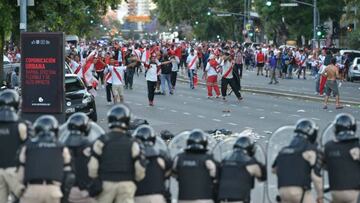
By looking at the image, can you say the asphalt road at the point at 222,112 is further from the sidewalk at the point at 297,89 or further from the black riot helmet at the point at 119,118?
the black riot helmet at the point at 119,118

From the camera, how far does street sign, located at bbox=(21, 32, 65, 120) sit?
20328 mm

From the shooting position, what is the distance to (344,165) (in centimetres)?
975

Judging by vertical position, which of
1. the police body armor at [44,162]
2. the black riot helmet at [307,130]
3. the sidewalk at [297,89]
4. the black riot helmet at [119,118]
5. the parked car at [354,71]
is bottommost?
the sidewalk at [297,89]

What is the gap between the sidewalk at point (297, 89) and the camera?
32938 mm

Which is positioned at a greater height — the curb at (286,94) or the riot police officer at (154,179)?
the riot police officer at (154,179)

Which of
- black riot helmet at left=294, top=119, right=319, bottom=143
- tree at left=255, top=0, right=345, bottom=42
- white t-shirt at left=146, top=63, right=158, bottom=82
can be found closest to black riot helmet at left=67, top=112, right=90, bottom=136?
black riot helmet at left=294, top=119, right=319, bottom=143

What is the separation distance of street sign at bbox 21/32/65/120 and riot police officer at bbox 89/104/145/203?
35.9 ft

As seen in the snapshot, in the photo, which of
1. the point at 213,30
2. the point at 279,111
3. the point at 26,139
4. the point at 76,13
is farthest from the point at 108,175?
the point at 213,30

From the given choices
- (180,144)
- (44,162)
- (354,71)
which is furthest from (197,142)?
(354,71)

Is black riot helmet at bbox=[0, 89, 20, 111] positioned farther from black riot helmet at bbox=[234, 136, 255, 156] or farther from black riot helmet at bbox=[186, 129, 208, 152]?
black riot helmet at bbox=[234, 136, 255, 156]

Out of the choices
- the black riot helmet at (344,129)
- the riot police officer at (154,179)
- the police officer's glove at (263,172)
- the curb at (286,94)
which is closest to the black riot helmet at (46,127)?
the riot police officer at (154,179)

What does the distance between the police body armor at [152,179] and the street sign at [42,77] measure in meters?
10.9

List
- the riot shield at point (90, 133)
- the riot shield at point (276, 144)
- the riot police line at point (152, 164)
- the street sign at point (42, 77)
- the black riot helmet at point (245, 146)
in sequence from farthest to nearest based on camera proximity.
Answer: the street sign at point (42, 77)
the riot shield at point (276, 144)
the riot shield at point (90, 133)
the black riot helmet at point (245, 146)
the riot police line at point (152, 164)

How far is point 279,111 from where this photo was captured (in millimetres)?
27000
